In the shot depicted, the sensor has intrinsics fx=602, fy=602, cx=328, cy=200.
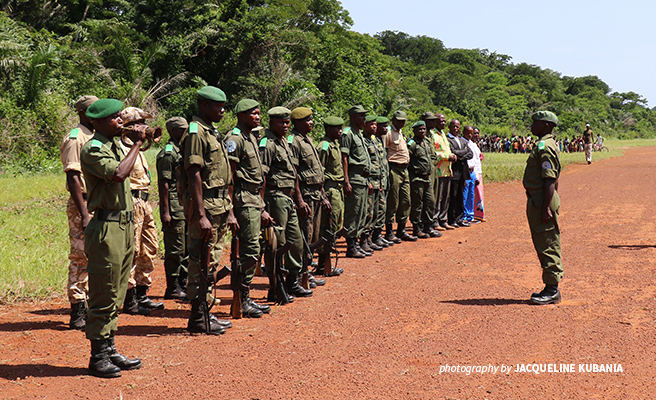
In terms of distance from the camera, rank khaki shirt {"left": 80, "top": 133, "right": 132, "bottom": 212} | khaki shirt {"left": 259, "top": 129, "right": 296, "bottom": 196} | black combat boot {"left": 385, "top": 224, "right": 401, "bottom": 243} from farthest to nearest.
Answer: black combat boot {"left": 385, "top": 224, "right": 401, "bottom": 243} < khaki shirt {"left": 259, "top": 129, "right": 296, "bottom": 196} < khaki shirt {"left": 80, "top": 133, "right": 132, "bottom": 212}

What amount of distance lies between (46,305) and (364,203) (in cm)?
424

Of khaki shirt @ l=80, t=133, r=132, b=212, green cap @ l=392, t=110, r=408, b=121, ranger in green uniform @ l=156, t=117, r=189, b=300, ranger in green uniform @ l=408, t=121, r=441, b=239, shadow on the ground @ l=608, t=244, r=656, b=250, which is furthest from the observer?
ranger in green uniform @ l=408, t=121, r=441, b=239

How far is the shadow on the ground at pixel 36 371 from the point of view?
4.24 metres

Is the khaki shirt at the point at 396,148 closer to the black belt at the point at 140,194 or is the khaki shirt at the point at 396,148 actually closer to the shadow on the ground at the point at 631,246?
the shadow on the ground at the point at 631,246

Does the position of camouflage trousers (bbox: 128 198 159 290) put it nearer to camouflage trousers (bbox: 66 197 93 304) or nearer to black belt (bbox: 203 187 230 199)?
camouflage trousers (bbox: 66 197 93 304)

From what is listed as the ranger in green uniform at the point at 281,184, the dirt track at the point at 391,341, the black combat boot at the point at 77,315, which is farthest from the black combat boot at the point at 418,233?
the black combat boot at the point at 77,315

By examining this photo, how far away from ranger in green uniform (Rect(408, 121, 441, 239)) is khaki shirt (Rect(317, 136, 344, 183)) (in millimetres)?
2294

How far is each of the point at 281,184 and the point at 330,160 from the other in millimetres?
1806

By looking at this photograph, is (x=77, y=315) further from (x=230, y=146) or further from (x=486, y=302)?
(x=486, y=302)

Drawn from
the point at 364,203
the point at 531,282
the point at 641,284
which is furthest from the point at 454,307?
the point at 364,203

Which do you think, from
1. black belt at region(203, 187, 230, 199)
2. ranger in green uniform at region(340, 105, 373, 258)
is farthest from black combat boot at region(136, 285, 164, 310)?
ranger in green uniform at region(340, 105, 373, 258)

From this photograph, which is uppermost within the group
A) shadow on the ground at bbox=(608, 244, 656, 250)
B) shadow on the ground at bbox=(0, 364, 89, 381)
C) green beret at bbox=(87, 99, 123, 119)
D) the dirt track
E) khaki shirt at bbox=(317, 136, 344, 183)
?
green beret at bbox=(87, 99, 123, 119)

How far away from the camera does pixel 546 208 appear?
5.79 m

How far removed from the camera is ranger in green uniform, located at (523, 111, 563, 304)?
5805 mm
